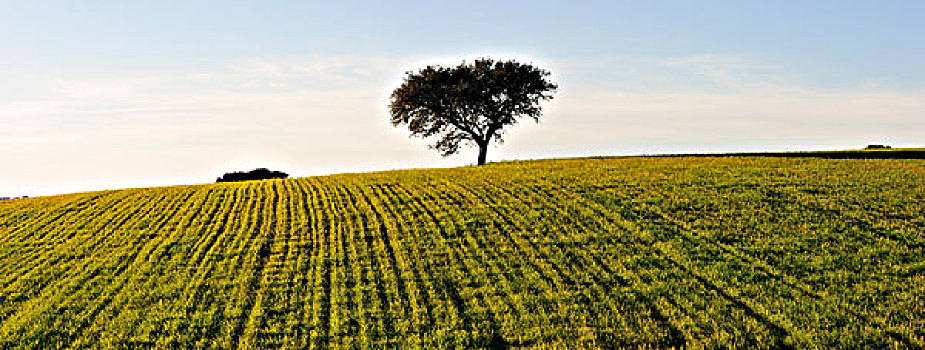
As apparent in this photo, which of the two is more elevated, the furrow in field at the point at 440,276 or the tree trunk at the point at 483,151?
the tree trunk at the point at 483,151

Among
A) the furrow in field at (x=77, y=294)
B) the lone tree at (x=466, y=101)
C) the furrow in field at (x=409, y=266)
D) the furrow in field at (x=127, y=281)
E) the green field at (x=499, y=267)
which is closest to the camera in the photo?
the green field at (x=499, y=267)

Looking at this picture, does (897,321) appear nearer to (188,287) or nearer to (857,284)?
(857,284)

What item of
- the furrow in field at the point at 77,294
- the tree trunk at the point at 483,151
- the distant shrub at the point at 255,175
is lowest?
the furrow in field at the point at 77,294

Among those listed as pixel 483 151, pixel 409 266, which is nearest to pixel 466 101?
pixel 483 151

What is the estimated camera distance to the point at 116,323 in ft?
68.1

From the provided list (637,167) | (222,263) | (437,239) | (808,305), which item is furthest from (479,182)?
(808,305)

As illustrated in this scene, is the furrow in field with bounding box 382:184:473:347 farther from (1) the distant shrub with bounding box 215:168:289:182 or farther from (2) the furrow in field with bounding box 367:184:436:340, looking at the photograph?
(1) the distant shrub with bounding box 215:168:289:182

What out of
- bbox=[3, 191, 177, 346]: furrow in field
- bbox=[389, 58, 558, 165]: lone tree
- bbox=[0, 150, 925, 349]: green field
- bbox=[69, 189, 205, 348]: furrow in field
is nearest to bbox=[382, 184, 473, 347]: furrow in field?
bbox=[0, 150, 925, 349]: green field

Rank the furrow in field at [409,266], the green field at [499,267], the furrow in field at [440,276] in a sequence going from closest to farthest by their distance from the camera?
the green field at [499,267] < the furrow in field at [440,276] < the furrow in field at [409,266]

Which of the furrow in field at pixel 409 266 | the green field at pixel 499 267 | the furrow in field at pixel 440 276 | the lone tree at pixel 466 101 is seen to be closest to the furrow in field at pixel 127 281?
the green field at pixel 499 267

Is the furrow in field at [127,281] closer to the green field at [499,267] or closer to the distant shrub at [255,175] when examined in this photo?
the green field at [499,267]

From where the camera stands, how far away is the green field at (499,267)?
62.0 feet

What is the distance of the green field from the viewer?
18891 millimetres

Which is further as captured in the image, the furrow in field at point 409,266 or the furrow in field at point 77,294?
the furrow in field at point 77,294
